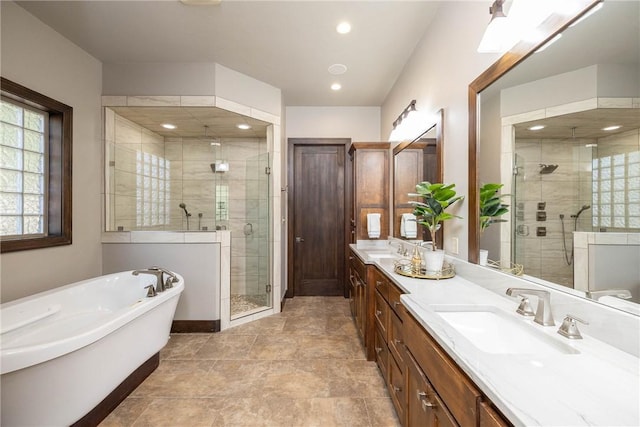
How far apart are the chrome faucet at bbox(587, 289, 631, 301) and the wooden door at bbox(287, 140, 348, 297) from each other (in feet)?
10.3

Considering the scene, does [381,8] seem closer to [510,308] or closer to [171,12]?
[171,12]

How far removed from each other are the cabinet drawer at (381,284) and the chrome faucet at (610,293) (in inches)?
42.5

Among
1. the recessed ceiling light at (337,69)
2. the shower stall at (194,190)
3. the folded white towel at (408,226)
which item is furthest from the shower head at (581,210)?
the shower stall at (194,190)

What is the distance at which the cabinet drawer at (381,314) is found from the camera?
1871mm

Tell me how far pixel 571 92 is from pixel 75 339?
2.48 m

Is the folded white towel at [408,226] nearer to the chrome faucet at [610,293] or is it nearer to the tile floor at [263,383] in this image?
the tile floor at [263,383]

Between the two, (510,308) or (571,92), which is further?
(510,308)

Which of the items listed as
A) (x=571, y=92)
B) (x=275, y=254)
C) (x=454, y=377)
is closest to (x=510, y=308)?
(x=454, y=377)

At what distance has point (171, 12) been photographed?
207 cm

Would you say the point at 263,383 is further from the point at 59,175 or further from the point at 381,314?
the point at 59,175

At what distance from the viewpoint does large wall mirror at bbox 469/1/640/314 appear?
2.69 ft

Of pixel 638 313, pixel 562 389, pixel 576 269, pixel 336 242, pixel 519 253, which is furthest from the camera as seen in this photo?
pixel 336 242

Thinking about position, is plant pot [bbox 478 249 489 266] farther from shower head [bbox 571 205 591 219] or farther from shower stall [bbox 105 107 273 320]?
shower stall [bbox 105 107 273 320]

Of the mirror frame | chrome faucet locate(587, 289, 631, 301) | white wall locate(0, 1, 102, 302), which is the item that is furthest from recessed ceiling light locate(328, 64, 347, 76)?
chrome faucet locate(587, 289, 631, 301)
